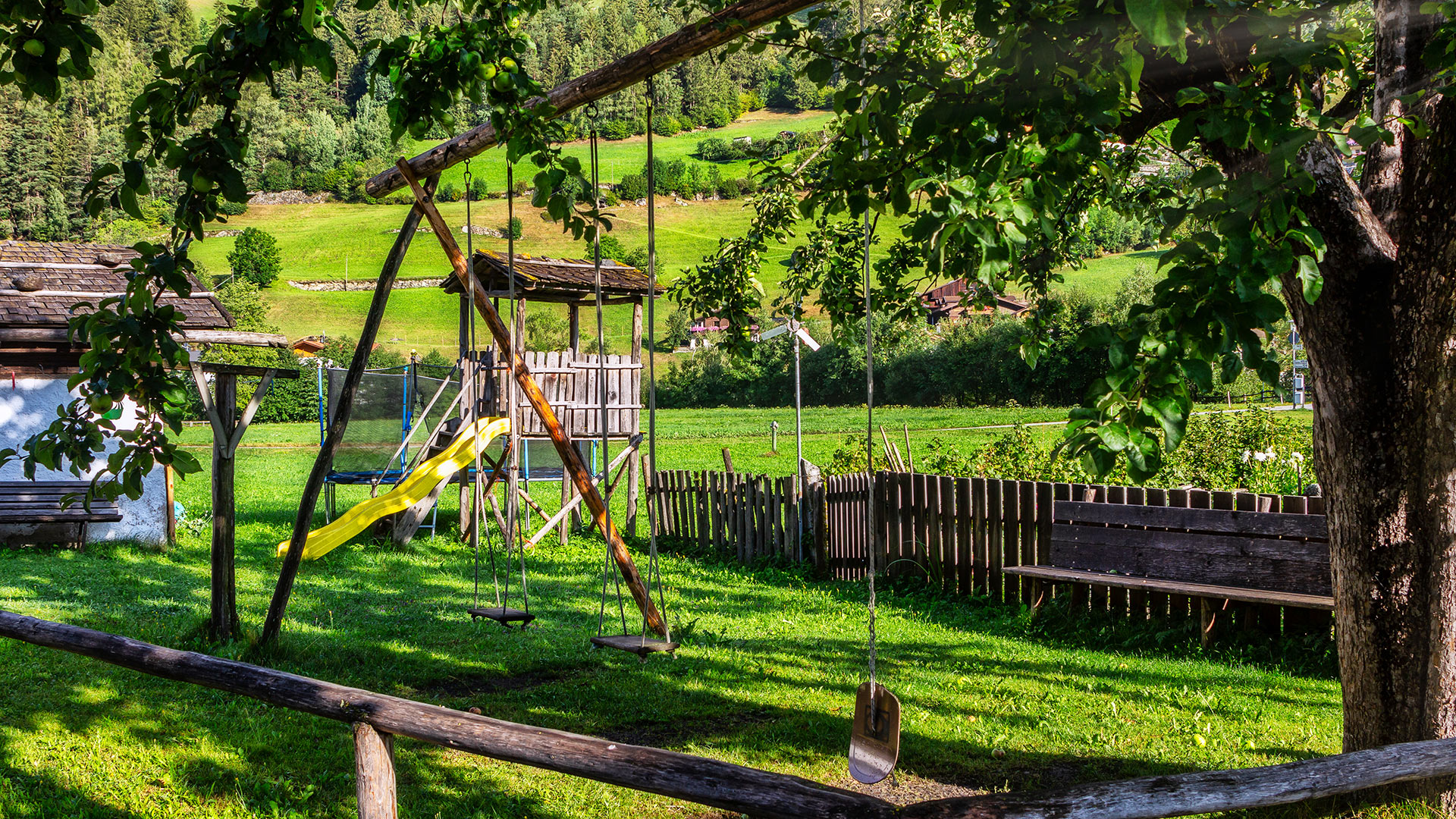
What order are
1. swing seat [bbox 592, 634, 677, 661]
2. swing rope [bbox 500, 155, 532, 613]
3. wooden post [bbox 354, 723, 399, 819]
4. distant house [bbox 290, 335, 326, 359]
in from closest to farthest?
wooden post [bbox 354, 723, 399, 819] → swing seat [bbox 592, 634, 677, 661] → swing rope [bbox 500, 155, 532, 613] → distant house [bbox 290, 335, 326, 359]

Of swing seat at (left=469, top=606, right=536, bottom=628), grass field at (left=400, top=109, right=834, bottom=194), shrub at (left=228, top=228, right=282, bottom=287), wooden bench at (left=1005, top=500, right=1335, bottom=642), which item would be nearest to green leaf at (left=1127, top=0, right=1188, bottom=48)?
swing seat at (left=469, top=606, right=536, bottom=628)

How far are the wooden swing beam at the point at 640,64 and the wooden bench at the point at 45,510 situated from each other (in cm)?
867

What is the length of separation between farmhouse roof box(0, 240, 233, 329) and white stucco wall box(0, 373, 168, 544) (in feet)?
3.11

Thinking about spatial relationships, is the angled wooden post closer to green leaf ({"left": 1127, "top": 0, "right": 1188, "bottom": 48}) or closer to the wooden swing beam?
the wooden swing beam

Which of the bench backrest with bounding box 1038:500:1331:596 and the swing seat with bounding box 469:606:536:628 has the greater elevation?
the bench backrest with bounding box 1038:500:1331:596

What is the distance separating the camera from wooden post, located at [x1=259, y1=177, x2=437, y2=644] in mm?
6904

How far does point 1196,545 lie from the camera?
7805 millimetres

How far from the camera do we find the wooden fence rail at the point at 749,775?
2.64 m

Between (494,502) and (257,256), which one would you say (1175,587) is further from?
(257,256)

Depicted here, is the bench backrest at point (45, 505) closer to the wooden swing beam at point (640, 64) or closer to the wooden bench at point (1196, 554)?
the wooden swing beam at point (640, 64)

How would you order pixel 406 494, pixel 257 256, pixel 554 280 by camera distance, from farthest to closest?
pixel 257 256 < pixel 554 280 < pixel 406 494

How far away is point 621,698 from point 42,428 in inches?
428

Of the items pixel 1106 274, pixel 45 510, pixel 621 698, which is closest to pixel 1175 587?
pixel 621 698

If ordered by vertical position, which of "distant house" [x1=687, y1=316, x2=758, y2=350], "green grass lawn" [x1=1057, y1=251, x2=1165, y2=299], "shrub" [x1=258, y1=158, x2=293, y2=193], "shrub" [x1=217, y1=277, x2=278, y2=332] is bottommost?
"distant house" [x1=687, y1=316, x2=758, y2=350]
